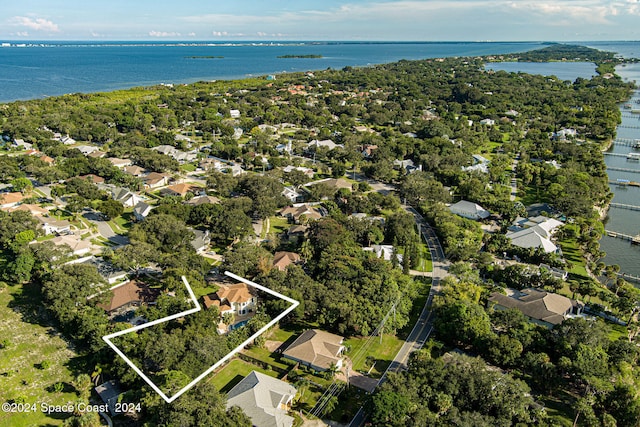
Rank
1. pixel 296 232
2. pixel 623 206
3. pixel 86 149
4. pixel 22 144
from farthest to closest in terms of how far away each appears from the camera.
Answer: pixel 22 144 → pixel 86 149 → pixel 623 206 → pixel 296 232

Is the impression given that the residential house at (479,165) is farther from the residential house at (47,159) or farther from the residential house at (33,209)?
the residential house at (47,159)

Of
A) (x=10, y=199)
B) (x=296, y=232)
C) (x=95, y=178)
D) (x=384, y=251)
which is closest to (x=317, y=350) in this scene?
(x=384, y=251)

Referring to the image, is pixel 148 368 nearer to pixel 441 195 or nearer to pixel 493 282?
pixel 493 282

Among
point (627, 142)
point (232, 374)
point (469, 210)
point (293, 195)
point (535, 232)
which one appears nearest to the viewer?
point (232, 374)

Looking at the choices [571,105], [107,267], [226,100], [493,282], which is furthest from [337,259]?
[571,105]

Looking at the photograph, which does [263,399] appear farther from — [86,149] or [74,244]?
[86,149]
